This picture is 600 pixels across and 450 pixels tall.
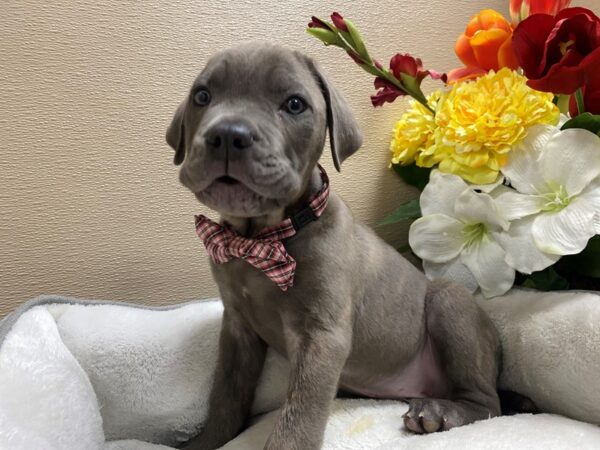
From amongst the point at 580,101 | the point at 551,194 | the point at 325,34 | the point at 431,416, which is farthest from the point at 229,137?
the point at 580,101

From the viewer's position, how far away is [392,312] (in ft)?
5.64

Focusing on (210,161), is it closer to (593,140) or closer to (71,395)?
(71,395)

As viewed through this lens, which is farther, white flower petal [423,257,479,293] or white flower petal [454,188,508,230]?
white flower petal [423,257,479,293]

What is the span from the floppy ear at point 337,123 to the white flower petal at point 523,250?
2.08ft

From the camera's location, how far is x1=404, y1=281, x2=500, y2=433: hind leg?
164cm

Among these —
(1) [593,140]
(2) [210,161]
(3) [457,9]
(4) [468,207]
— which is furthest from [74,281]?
(3) [457,9]

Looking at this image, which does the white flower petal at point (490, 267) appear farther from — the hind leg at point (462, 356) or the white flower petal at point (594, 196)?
the white flower petal at point (594, 196)

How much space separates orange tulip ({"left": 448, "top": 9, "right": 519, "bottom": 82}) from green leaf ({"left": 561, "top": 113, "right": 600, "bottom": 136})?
292 mm

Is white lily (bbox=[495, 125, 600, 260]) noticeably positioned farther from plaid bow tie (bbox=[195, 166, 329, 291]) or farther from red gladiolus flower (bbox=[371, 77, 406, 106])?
plaid bow tie (bbox=[195, 166, 329, 291])

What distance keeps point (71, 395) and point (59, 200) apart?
60 centimetres

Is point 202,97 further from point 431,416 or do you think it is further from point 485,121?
point 431,416

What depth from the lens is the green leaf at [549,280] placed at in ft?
6.05

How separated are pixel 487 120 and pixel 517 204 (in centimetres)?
26

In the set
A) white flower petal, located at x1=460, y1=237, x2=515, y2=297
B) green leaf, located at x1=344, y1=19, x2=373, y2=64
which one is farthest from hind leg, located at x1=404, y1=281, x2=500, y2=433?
green leaf, located at x1=344, y1=19, x2=373, y2=64
